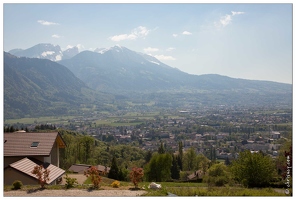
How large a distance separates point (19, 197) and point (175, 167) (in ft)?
92.0

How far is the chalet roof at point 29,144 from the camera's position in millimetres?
14859

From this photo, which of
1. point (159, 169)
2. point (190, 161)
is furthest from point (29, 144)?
point (190, 161)

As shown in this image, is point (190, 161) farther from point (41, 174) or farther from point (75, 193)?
point (75, 193)

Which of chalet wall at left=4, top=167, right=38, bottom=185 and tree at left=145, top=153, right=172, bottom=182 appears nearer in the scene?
chalet wall at left=4, top=167, right=38, bottom=185

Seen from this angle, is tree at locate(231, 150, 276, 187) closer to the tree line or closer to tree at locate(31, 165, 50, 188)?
the tree line

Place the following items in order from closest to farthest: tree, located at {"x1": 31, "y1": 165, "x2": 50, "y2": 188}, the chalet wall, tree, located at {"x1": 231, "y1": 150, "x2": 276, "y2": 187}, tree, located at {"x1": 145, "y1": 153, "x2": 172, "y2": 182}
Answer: tree, located at {"x1": 31, "y1": 165, "x2": 50, "y2": 188}, the chalet wall, tree, located at {"x1": 231, "y1": 150, "x2": 276, "y2": 187}, tree, located at {"x1": 145, "y1": 153, "x2": 172, "y2": 182}

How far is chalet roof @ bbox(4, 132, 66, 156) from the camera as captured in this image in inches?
585

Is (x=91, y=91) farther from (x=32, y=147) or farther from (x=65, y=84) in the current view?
(x=32, y=147)

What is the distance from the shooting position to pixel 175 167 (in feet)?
119

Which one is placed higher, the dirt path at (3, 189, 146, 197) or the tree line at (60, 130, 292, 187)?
the dirt path at (3, 189, 146, 197)

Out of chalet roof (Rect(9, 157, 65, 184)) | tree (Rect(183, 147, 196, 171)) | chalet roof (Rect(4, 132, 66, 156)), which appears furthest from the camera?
tree (Rect(183, 147, 196, 171))

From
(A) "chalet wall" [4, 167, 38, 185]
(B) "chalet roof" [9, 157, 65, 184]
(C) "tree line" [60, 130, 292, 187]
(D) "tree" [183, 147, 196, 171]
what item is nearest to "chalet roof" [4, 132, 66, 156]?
(B) "chalet roof" [9, 157, 65, 184]

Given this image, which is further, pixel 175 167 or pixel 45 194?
pixel 175 167

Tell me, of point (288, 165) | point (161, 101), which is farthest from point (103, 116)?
point (288, 165)
